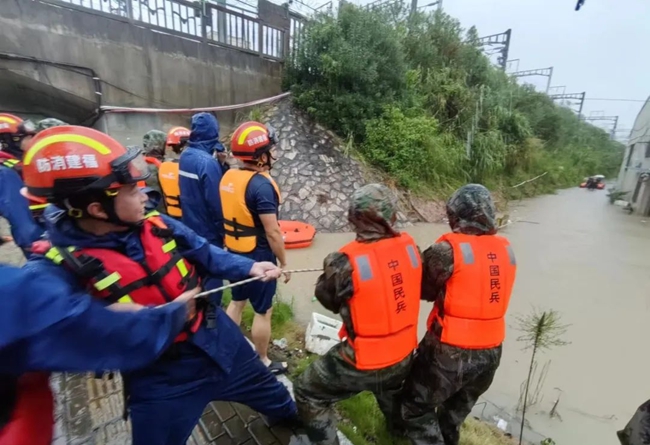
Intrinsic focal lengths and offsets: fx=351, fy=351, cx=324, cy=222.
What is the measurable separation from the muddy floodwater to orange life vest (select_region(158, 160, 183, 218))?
1873 mm

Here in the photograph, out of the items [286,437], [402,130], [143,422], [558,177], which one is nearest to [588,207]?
[558,177]

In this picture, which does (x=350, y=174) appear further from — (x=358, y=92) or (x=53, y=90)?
(x=53, y=90)

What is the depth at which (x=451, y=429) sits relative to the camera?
2.22m

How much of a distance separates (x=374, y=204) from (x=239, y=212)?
3.86 ft

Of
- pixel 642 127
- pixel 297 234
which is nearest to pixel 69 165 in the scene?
pixel 297 234

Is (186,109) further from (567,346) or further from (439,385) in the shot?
(567,346)

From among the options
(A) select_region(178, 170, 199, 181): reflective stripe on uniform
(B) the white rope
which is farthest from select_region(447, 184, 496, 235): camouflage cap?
(B) the white rope

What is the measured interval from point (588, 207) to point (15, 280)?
54.1ft

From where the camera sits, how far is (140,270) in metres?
1.29

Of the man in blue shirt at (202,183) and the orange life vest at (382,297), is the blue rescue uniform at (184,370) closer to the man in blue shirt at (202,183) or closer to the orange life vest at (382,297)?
the orange life vest at (382,297)

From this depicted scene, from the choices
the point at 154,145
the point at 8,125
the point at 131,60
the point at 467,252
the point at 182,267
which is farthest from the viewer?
the point at 131,60

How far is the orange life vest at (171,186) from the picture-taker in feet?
10.9

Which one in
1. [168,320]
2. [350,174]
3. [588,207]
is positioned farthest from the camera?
[588,207]

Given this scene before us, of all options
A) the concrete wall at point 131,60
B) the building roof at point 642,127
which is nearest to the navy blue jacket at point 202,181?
the concrete wall at point 131,60
